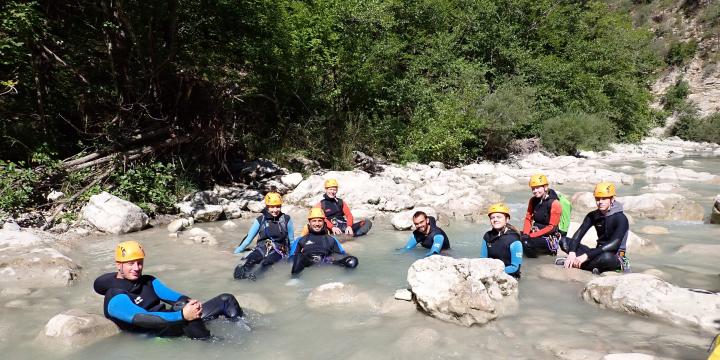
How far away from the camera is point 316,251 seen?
669 cm

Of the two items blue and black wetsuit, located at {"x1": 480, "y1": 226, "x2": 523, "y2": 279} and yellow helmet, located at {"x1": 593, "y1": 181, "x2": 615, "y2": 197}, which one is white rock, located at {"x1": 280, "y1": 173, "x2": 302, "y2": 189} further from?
yellow helmet, located at {"x1": 593, "y1": 181, "x2": 615, "y2": 197}

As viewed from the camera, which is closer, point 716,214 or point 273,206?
point 273,206

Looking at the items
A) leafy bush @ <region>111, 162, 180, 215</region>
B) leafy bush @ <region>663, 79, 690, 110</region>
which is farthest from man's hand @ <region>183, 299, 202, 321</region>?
leafy bush @ <region>663, 79, 690, 110</region>

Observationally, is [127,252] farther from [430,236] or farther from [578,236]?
[578,236]

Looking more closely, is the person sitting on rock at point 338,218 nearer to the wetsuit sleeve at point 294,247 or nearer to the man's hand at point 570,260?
the wetsuit sleeve at point 294,247

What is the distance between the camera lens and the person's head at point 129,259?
4.14 m

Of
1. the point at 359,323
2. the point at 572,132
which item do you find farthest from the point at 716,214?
the point at 572,132

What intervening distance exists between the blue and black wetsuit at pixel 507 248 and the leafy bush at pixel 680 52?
148ft

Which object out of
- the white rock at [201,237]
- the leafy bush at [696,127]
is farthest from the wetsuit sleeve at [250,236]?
the leafy bush at [696,127]

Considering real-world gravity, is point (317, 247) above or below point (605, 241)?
below

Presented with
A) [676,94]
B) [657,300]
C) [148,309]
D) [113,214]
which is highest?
[676,94]

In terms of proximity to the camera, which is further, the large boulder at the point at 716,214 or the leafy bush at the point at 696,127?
the leafy bush at the point at 696,127

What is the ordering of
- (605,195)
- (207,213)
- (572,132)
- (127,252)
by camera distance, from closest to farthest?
(127,252)
(605,195)
(207,213)
(572,132)

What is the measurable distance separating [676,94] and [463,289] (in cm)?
A: 4111
